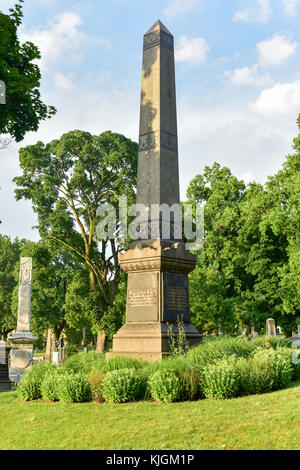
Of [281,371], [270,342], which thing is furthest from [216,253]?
[281,371]

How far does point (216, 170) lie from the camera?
4194cm

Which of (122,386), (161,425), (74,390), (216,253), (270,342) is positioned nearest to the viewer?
(161,425)

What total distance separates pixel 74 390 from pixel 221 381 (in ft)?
9.50

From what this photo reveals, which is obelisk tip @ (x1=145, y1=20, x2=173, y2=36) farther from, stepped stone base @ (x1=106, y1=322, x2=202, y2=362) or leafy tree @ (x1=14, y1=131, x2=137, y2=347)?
leafy tree @ (x1=14, y1=131, x2=137, y2=347)

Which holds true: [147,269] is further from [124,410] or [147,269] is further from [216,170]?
[216,170]

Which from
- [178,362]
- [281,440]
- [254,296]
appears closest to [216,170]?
[254,296]

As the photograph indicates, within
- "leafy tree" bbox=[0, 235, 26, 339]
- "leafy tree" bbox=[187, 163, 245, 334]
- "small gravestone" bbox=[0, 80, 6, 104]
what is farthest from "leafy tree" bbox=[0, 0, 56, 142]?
"leafy tree" bbox=[0, 235, 26, 339]

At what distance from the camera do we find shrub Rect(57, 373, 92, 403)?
8992 millimetres

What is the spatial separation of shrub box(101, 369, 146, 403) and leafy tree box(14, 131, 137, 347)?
20434mm

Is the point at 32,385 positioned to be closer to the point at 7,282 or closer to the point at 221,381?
the point at 221,381

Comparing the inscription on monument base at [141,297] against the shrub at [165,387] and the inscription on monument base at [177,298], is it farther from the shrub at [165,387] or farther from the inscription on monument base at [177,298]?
the shrub at [165,387]

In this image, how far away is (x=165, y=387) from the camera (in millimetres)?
8312

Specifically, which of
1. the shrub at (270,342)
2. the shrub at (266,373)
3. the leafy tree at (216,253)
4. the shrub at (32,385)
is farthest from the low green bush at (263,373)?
the leafy tree at (216,253)

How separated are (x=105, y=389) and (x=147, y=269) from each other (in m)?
3.90
